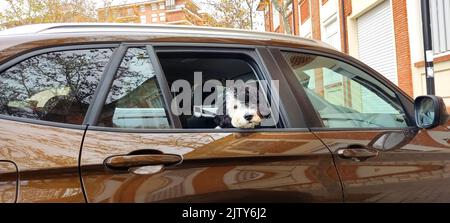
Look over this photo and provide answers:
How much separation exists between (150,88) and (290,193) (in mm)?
848

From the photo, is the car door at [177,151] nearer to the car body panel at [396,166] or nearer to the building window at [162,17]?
the car body panel at [396,166]

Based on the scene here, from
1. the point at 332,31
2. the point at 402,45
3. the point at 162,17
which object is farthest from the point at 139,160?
the point at 162,17

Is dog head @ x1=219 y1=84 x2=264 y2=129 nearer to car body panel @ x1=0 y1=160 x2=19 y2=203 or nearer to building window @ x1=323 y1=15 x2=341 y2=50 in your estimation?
car body panel @ x1=0 y1=160 x2=19 y2=203

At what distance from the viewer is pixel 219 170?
195 cm

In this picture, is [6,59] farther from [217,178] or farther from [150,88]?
Answer: [217,178]

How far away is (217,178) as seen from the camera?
1946mm

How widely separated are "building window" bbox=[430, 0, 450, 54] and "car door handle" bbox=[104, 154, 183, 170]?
891 cm

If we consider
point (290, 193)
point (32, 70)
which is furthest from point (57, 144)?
point (290, 193)

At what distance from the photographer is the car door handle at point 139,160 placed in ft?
5.81

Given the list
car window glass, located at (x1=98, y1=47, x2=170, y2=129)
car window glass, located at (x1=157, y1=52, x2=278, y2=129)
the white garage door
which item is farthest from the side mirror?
the white garage door

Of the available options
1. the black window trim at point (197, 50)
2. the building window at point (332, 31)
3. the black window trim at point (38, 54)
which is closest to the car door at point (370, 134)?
the black window trim at point (197, 50)
